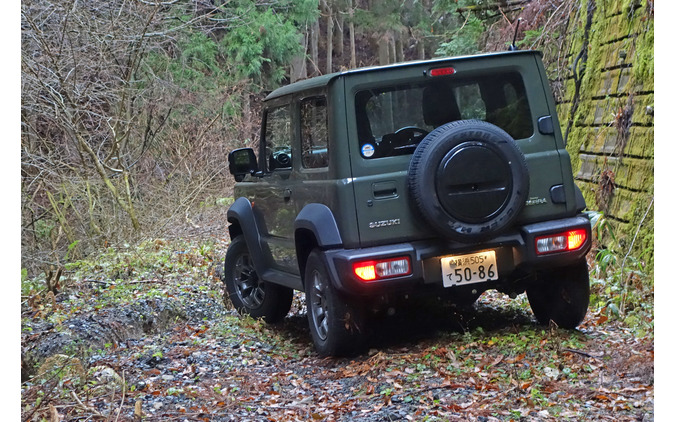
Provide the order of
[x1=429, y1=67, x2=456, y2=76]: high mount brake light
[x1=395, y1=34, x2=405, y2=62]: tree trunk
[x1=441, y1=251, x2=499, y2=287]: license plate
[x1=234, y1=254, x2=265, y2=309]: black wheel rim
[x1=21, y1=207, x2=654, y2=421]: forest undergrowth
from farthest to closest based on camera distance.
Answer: [x1=395, y1=34, x2=405, y2=62]: tree trunk < [x1=234, y1=254, x2=265, y2=309]: black wheel rim < [x1=429, y1=67, x2=456, y2=76]: high mount brake light < [x1=441, y1=251, x2=499, y2=287]: license plate < [x1=21, y1=207, x2=654, y2=421]: forest undergrowth

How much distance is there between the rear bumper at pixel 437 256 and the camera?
20.5ft

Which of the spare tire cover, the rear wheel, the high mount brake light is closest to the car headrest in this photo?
the high mount brake light

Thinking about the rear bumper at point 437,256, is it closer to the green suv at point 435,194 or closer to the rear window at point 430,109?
the green suv at point 435,194

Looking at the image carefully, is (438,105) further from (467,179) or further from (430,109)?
(467,179)

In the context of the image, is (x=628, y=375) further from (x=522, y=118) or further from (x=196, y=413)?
(x=196, y=413)

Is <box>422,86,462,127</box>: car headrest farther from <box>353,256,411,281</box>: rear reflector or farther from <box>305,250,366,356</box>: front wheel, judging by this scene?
<box>305,250,366,356</box>: front wheel

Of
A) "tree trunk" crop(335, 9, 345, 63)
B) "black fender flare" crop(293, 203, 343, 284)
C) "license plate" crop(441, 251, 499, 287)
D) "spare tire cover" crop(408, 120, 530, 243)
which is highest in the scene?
"tree trunk" crop(335, 9, 345, 63)

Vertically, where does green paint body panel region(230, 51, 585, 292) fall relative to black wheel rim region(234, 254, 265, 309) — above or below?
above

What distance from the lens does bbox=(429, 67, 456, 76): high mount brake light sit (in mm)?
6516

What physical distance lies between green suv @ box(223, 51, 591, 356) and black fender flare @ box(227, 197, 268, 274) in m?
1.27

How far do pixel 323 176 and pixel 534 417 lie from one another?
8.84 ft

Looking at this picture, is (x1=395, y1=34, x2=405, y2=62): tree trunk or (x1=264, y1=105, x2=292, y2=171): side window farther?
(x1=395, y1=34, x2=405, y2=62): tree trunk

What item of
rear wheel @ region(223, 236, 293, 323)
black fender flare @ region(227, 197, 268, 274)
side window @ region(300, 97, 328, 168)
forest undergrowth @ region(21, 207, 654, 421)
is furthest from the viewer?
rear wheel @ region(223, 236, 293, 323)

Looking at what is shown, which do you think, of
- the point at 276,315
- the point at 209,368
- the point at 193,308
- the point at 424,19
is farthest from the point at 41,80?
the point at 424,19
